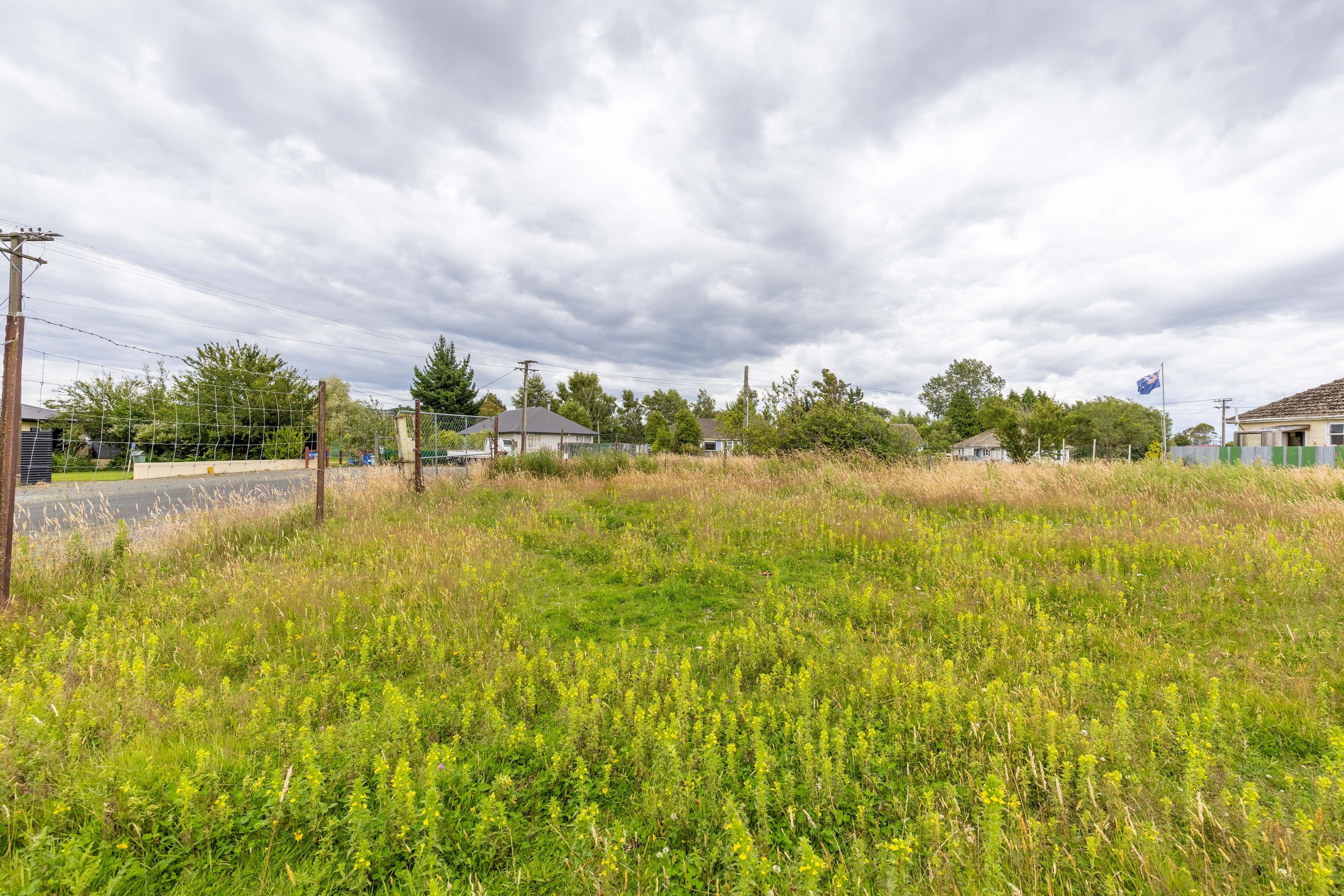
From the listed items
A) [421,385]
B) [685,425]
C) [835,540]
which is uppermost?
[421,385]

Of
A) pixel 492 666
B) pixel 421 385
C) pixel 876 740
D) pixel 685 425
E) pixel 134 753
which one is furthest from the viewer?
pixel 685 425

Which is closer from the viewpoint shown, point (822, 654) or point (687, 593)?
point (822, 654)

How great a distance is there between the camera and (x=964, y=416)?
5947 cm

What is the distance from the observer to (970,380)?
6725cm

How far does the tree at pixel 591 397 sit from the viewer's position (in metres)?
60.6

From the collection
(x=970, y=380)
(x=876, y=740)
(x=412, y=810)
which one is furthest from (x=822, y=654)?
(x=970, y=380)

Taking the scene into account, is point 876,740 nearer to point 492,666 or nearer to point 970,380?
point 492,666

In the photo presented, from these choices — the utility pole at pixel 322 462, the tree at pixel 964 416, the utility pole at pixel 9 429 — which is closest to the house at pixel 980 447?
the tree at pixel 964 416

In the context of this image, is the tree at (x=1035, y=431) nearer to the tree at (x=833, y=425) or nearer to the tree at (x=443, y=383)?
the tree at (x=833, y=425)

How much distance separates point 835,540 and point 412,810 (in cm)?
594

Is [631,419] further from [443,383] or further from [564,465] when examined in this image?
[564,465]

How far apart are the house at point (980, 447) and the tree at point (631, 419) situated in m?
36.2

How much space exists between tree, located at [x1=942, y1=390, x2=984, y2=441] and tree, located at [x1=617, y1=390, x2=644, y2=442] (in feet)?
123

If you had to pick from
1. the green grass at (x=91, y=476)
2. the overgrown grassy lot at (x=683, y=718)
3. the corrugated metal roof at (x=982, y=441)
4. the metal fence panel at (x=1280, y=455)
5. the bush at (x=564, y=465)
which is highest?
the corrugated metal roof at (x=982, y=441)
